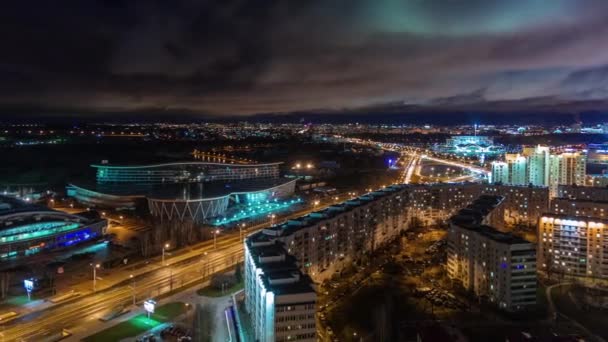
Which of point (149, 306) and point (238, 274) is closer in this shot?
point (149, 306)

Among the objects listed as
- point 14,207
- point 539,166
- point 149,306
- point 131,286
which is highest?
point 539,166

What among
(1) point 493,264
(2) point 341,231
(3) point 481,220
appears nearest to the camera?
A: (1) point 493,264

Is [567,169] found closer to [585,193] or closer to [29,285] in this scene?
[585,193]

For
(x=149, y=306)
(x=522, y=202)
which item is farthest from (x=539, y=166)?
(x=149, y=306)

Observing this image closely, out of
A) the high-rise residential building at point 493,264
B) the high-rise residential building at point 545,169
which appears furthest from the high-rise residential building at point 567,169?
the high-rise residential building at point 493,264

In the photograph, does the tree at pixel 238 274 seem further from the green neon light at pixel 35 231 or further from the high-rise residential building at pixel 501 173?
the high-rise residential building at pixel 501 173

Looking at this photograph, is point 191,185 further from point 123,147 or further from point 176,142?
point 176,142

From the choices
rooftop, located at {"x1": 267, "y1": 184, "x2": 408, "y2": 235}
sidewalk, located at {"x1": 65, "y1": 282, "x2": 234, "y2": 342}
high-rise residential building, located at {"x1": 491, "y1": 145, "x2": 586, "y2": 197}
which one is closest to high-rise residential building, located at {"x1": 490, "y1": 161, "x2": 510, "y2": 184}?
high-rise residential building, located at {"x1": 491, "y1": 145, "x2": 586, "y2": 197}
